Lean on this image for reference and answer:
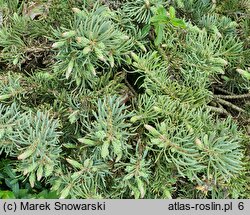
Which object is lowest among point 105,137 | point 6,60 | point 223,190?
point 223,190

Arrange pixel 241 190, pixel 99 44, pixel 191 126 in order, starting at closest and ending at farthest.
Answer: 1. pixel 99 44
2. pixel 191 126
3. pixel 241 190

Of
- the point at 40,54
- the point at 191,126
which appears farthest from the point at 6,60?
the point at 191,126

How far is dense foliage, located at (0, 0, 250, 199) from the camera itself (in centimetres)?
127

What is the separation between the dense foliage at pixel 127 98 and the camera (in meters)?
1.27

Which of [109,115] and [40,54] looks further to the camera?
[40,54]

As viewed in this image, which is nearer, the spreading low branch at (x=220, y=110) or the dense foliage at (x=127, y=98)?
the dense foliage at (x=127, y=98)

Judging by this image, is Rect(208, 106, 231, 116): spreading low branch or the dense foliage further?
Rect(208, 106, 231, 116): spreading low branch

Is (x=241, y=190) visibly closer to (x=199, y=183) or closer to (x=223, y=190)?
(x=223, y=190)

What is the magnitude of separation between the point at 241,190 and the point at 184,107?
1.26ft

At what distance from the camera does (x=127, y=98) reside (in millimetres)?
1454

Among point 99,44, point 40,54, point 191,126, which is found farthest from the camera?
point 40,54

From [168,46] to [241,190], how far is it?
1.95 feet

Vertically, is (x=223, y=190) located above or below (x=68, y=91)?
below

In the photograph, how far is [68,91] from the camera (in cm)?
145
